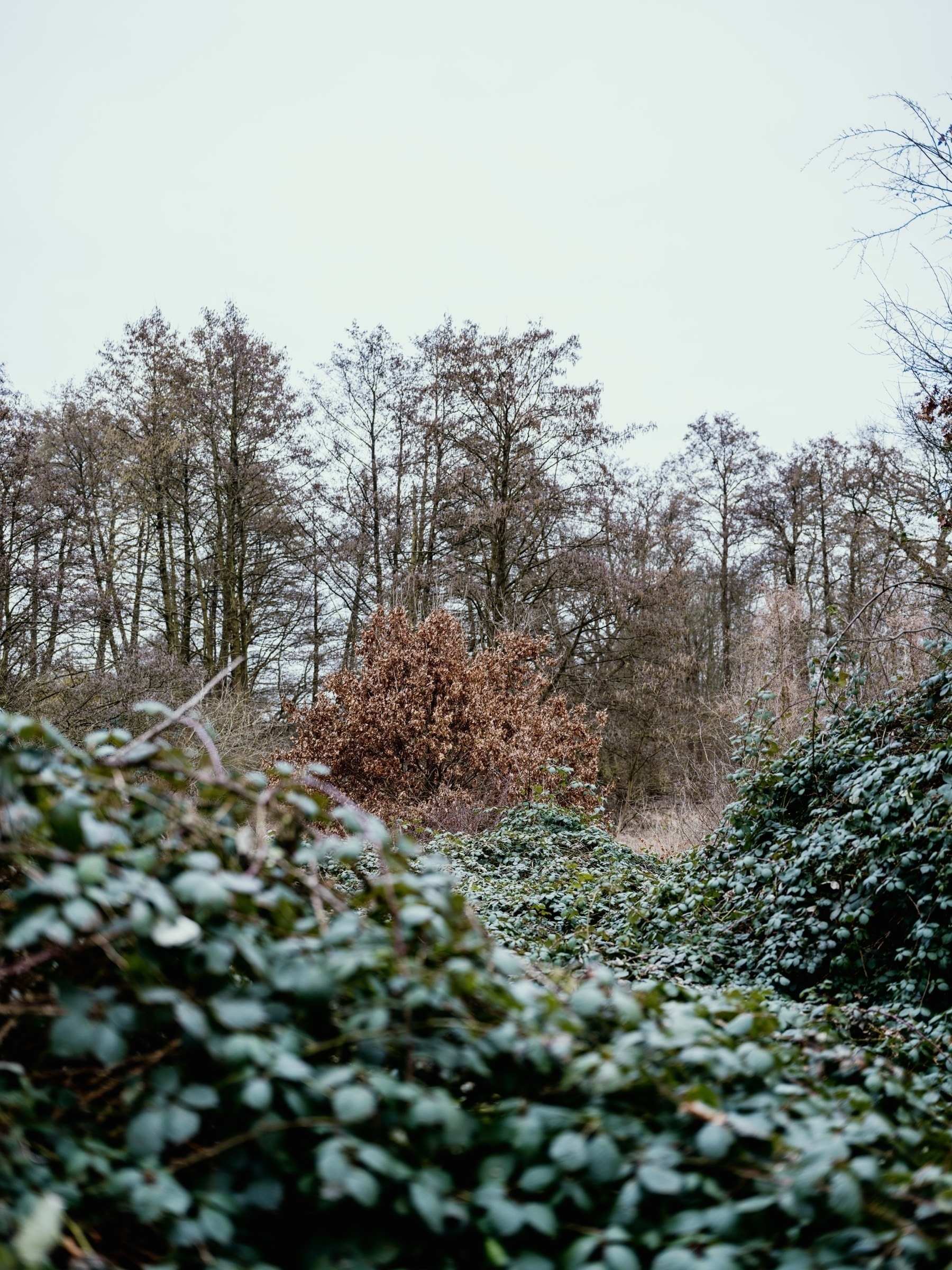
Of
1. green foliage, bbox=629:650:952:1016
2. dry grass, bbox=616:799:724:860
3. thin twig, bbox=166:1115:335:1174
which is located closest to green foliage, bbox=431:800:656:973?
green foliage, bbox=629:650:952:1016

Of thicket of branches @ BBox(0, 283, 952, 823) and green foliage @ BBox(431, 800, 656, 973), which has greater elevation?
thicket of branches @ BBox(0, 283, 952, 823)

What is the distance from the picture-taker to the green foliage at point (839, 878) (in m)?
4.10

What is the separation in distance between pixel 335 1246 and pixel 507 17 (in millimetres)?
196887

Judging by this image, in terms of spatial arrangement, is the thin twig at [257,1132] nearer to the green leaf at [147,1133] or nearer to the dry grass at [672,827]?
the green leaf at [147,1133]

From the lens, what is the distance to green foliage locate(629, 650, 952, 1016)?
410cm

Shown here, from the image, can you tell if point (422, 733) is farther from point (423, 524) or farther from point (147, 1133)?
point (147, 1133)

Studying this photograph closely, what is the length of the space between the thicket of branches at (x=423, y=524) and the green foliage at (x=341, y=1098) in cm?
1327

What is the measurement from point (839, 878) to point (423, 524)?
14780 mm

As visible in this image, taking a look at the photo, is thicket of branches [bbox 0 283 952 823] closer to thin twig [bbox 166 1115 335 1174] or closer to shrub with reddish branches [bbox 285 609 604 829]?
shrub with reddish branches [bbox 285 609 604 829]

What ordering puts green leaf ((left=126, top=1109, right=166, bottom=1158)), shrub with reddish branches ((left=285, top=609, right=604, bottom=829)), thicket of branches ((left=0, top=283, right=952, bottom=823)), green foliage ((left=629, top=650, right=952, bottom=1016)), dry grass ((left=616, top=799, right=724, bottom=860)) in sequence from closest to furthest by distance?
green leaf ((left=126, top=1109, right=166, bottom=1158))
green foliage ((left=629, top=650, right=952, bottom=1016))
dry grass ((left=616, top=799, right=724, bottom=860))
shrub with reddish branches ((left=285, top=609, right=604, bottom=829))
thicket of branches ((left=0, top=283, right=952, bottom=823))

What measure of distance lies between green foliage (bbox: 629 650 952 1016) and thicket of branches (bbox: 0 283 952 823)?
8.55m

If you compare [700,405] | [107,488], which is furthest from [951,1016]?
[700,405]

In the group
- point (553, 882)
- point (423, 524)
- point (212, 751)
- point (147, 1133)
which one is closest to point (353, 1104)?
point (147, 1133)

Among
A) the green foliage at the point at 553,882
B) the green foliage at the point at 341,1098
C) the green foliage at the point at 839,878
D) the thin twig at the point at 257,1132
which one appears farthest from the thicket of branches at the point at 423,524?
the thin twig at the point at 257,1132
